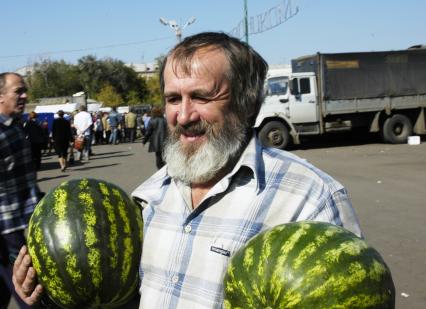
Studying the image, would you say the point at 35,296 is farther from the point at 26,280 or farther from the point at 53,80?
the point at 53,80

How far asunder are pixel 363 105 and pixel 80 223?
17.9 metres

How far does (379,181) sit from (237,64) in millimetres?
9549

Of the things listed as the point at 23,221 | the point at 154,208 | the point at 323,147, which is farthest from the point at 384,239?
the point at 323,147

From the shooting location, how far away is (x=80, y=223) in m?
2.02

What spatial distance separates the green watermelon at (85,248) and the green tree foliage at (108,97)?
223 feet

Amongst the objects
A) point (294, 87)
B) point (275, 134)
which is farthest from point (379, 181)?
point (294, 87)

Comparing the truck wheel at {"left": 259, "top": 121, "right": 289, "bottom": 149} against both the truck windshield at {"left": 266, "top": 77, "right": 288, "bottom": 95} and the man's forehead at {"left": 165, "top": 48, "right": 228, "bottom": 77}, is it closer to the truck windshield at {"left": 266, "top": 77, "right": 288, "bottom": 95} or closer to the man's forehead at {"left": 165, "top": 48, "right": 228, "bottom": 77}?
the truck windshield at {"left": 266, "top": 77, "right": 288, "bottom": 95}

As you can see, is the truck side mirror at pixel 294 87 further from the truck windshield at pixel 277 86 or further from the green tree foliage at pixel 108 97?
the green tree foliage at pixel 108 97

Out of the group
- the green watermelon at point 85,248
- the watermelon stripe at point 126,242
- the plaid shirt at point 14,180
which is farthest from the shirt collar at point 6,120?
the watermelon stripe at point 126,242

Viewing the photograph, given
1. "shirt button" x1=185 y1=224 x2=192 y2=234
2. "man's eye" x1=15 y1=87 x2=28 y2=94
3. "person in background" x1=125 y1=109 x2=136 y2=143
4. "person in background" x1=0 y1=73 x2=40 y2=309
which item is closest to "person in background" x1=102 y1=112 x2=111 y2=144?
"person in background" x1=125 y1=109 x2=136 y2=143

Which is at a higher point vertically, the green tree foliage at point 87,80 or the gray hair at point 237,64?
the green tree foliage at point 87,80

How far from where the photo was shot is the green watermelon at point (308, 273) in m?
1.52

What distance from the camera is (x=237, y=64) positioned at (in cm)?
222

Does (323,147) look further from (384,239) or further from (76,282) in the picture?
(76,282)
